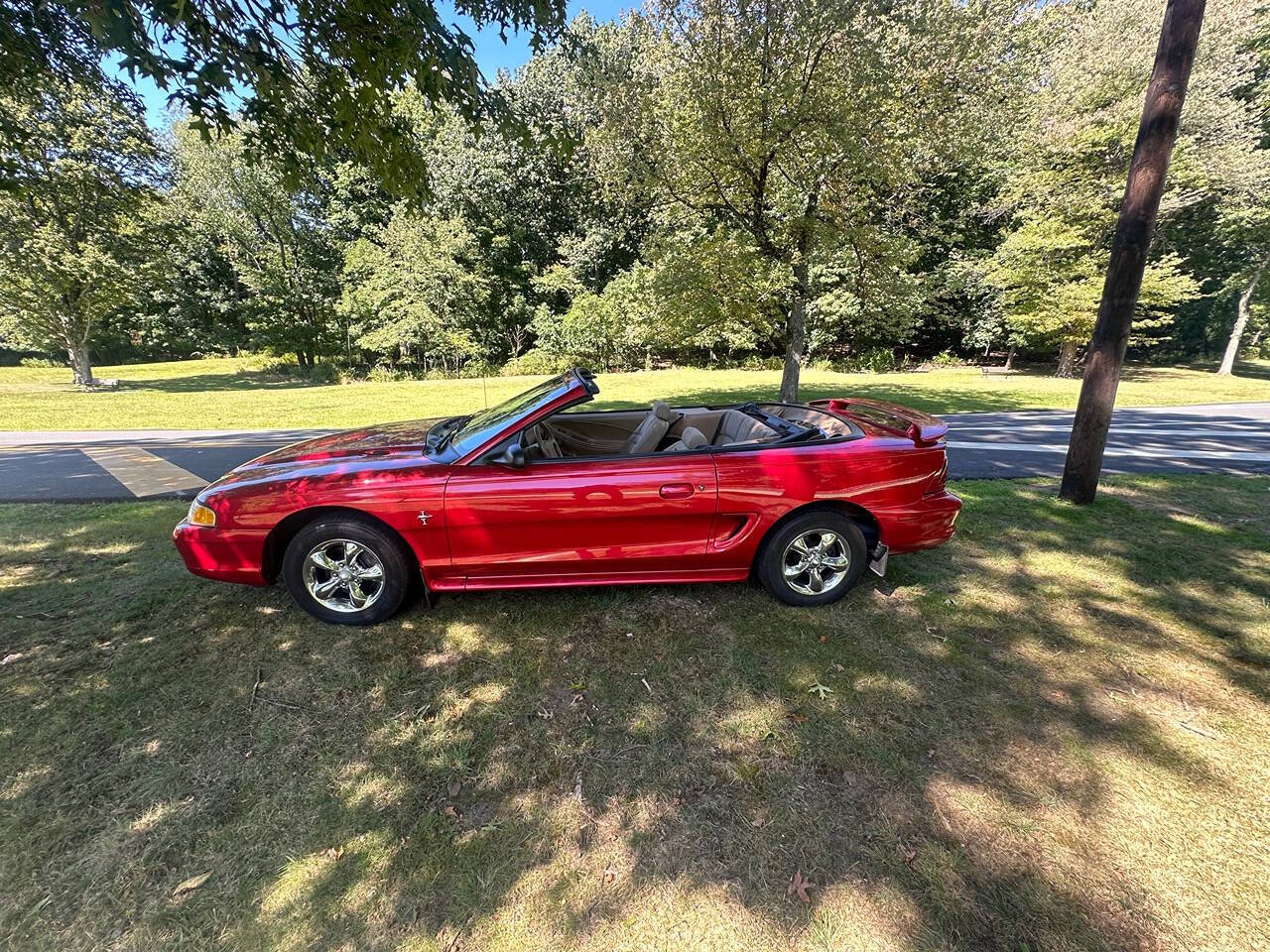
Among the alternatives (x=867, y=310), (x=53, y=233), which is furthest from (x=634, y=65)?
(x=53, y=233)

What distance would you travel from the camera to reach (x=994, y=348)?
27.5 m

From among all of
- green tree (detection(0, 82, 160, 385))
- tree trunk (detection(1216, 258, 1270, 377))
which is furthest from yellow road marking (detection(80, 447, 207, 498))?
tree trunk (detection(1216, 258, 1270, 377))

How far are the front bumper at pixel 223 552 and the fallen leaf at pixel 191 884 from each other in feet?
5.25

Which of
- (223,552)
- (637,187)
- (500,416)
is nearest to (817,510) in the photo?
(500,416)

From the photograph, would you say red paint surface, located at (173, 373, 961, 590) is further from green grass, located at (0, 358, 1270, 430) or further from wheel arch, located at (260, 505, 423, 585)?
green grass, located at (0, 358, 1270, 430)

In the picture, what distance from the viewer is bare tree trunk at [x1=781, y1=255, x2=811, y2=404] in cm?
1062

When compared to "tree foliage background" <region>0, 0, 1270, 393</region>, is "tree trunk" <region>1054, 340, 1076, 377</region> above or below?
below

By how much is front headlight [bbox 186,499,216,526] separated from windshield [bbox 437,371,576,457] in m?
1.35

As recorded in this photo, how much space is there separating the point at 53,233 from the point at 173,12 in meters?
23.0

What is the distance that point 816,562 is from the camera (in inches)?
128

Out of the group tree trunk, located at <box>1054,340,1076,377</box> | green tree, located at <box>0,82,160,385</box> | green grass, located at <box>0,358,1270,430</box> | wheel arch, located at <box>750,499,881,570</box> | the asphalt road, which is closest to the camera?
wheel arch, located at <box>750,499,881,570</box>

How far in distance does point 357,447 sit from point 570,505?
157 centimetres

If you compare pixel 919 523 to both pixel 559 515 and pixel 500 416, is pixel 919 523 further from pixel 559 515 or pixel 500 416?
pixel 500 416

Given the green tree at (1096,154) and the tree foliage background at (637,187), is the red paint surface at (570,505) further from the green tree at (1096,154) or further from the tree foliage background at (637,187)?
the green tree at (1096,154)
